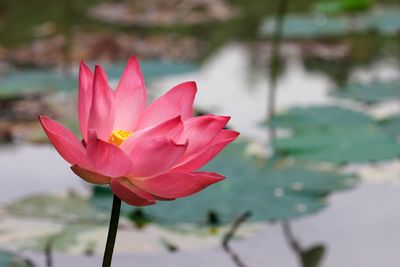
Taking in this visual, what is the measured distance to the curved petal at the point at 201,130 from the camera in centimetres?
76

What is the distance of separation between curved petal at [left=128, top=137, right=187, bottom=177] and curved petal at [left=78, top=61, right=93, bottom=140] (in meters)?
0.08

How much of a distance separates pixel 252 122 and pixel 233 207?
24.7 inches

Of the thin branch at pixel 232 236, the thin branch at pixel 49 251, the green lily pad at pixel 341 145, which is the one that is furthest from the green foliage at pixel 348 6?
the thin branch at pixel 49 251

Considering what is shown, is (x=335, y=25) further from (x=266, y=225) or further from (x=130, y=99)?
(x=130, y=99)

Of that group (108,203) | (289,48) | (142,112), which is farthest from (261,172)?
(289,48)

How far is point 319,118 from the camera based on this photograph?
6.56 feet

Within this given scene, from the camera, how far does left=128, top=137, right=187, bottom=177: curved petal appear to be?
2.38 ft

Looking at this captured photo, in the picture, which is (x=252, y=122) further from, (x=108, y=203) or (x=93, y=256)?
(x=93, y=256)

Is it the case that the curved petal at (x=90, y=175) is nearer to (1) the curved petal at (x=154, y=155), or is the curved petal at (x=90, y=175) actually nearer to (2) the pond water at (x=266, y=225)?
(1) the curved petal at (x=154, y=155)

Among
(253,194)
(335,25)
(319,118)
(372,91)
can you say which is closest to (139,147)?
(253,194)

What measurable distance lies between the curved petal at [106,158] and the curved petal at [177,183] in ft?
0.08

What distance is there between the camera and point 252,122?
2.05m

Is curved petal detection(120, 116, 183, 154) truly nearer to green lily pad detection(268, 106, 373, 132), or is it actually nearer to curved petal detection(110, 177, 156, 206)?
curved petal detection(110, 177, 156, 206)

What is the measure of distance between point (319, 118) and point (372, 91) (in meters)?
0.33
